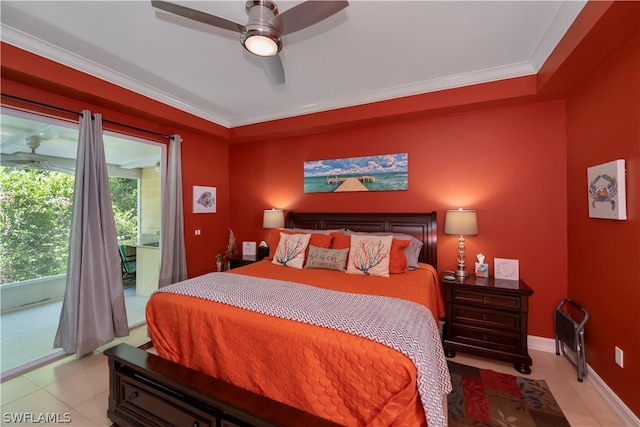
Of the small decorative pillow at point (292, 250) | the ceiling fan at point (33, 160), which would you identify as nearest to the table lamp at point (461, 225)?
the small decorative pillow at point (292, 250)

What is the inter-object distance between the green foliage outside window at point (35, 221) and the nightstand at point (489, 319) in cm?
379

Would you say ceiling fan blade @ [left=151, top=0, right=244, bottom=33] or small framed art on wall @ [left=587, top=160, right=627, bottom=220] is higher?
ceiling fan blade @ [left=151, top=0, right=244, bottom=33]

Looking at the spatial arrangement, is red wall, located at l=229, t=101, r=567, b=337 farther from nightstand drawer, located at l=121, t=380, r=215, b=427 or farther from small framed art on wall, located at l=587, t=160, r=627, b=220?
nightstand drawer, located at l=121, t=380, r=215, b=427

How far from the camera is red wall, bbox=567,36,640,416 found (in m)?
1.77

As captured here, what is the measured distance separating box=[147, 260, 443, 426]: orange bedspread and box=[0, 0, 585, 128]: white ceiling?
6.63 feet

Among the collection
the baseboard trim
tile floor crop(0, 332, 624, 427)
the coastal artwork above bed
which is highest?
the coastal artwork above bed

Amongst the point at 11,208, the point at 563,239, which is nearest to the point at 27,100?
the point at 11,208

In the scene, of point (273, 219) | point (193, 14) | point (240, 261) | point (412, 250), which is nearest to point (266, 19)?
point (193, 14)

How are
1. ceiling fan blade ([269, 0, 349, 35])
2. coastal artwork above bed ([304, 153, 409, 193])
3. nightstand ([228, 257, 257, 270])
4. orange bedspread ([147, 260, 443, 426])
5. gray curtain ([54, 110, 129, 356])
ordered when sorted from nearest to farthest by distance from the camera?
orange bedspread ([147, 260, 443, 426]) < ceiling fan blade ([269, 0, 349, 35]) < gray curtain ([54, 110, 129, 356]) < coastal artwork above bed ([304, 153, 409, 193]) < nightstand ([228, 257, 257, 270])

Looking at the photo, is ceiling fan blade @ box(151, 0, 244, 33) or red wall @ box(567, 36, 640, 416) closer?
ceiling fan blade @ box(151, 0, 244, 33)

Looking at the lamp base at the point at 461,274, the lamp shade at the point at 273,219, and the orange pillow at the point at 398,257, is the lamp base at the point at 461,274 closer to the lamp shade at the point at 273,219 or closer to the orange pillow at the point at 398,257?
the orange pillow at the point at 398,257

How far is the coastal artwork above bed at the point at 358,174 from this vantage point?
11.1ft

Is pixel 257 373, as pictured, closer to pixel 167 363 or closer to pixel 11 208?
pixel 167 363

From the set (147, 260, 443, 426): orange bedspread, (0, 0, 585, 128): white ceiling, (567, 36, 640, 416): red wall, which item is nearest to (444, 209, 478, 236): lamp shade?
(567, 36, 640, 416): red wall
